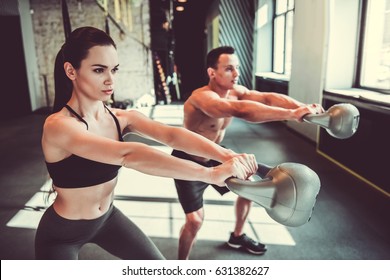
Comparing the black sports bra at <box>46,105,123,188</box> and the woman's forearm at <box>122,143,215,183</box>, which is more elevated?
the woman's forearm at <box>122,143,215,183</box>

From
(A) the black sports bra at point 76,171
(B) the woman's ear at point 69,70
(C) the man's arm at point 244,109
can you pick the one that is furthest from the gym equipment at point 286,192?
(C) the man's arm at point 244,109

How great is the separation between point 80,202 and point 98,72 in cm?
43

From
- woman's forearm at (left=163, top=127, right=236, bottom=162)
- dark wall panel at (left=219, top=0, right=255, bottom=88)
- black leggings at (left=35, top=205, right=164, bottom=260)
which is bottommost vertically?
black leggings at (left=35, top=205, right=164, bottom=260)

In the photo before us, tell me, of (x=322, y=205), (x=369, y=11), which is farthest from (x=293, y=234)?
(x=369, y=11)

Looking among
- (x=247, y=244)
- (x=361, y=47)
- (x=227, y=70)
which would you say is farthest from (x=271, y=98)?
(x=361, y=47)

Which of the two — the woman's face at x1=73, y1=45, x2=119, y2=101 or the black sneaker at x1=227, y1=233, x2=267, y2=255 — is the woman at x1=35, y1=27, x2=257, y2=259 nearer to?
the woman's face at x1=73, y1=45, x2=119, y2=101

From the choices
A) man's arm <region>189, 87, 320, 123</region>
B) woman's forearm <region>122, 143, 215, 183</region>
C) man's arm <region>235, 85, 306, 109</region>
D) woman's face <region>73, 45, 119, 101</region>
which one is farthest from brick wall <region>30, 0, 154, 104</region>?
woman's forearm <region>122, 143, 215, 183</region>

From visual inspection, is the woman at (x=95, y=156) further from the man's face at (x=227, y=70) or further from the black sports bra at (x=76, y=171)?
the man's face at (x=227, y=70)

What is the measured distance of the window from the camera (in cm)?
558

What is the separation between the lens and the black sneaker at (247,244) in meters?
2.14

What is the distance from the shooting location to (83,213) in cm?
115

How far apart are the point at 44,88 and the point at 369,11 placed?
278 inches

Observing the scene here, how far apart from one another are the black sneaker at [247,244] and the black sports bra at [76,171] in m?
1.32
